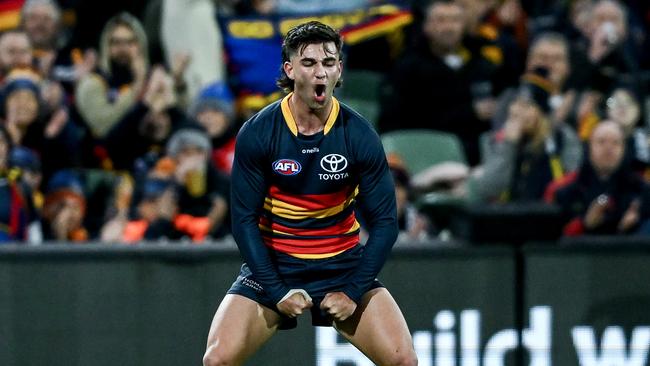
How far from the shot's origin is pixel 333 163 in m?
5.32

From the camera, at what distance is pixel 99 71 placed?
28.7ft

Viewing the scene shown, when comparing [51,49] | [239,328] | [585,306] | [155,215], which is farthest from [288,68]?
[51,49]

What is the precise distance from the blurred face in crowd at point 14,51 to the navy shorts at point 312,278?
11.8 ft

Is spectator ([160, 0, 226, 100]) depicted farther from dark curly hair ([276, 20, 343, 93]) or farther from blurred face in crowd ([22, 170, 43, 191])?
dark curly hair ([276, 20, 343, 93])

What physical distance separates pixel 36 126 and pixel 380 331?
364 cm

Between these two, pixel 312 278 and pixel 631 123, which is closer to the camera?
pixel 312 278

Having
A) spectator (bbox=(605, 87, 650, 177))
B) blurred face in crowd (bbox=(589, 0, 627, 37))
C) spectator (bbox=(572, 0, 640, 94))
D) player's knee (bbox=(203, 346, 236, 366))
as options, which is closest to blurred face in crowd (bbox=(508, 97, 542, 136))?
spectator (bbox=(605, 87, 650, 177))

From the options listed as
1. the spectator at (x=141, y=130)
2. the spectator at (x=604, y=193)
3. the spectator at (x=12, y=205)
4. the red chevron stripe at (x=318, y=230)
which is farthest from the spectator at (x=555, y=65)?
the red chevron stripe at (x=318, y=230)

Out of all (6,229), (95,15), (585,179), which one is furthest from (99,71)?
(585,179)

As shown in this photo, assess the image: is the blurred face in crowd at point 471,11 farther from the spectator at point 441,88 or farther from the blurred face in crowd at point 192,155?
the blurred face in crowd at point 192,155

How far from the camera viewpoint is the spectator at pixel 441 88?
8.81 metres

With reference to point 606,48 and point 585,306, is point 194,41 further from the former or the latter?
point 585,306

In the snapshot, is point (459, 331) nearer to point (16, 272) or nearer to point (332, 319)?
point (332, 319)

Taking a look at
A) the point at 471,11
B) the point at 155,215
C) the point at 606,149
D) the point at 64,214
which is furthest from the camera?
the point at 471,11
